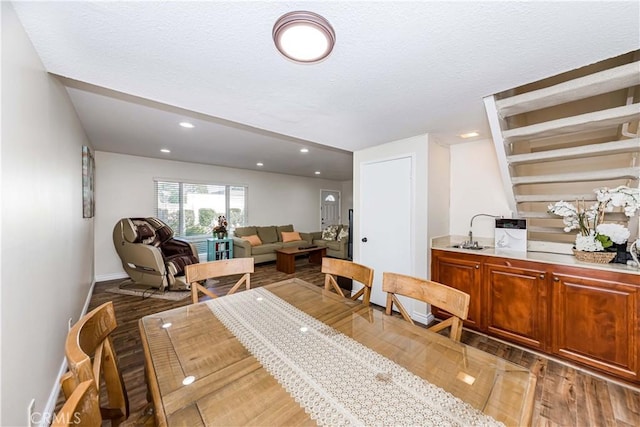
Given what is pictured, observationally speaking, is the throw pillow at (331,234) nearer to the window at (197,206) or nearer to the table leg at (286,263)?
the table leg at (286,263)

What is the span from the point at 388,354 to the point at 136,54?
6.71ft

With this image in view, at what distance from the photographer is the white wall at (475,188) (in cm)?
291

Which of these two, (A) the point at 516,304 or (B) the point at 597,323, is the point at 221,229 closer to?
(A) the point at 516,304

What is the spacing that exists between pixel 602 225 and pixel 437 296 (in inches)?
73.5

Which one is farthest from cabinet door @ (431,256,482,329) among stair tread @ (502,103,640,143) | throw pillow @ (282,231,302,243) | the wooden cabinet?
throw pillow @ (282,231,302,243)

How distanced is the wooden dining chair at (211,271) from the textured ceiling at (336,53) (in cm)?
129

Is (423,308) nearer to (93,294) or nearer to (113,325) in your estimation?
(113,325)

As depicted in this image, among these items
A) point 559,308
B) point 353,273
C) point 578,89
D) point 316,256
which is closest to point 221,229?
point 316,256

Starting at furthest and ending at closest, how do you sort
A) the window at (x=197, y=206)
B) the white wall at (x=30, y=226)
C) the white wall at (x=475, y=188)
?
the window at (x=197, y=206)
the white wall at (x=475, y=188)
the white wall at (x=30, y=226)

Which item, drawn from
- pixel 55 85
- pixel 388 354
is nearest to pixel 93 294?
pixel 55 85

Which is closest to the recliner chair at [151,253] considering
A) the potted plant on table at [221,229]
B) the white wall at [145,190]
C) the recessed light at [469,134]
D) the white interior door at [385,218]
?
the white wall at [145,190]

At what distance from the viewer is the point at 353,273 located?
176 cm

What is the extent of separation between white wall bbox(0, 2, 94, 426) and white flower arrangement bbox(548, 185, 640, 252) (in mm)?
3718

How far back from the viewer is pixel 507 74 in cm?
157
